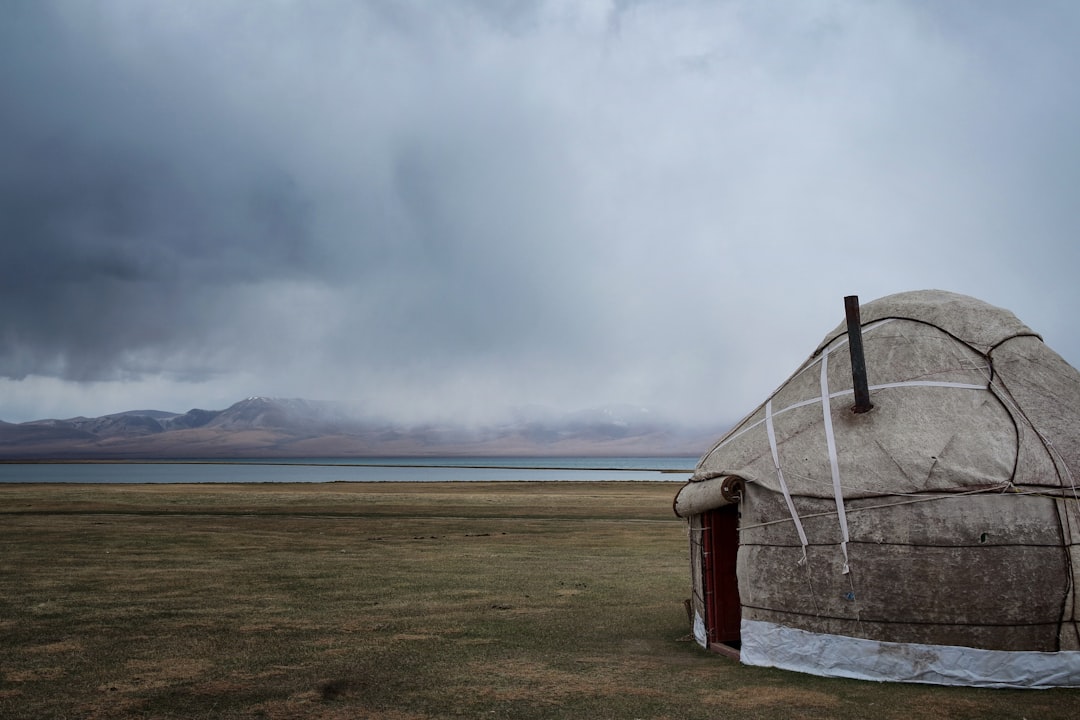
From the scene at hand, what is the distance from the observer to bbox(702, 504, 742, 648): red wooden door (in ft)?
29.5

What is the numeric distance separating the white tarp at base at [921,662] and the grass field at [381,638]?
15 centimetres

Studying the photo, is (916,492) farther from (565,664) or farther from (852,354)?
(565,664)

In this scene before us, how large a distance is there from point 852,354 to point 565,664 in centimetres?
424

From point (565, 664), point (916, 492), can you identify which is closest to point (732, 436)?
point (916, 492)

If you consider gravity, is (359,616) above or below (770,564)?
below

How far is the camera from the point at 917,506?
7.12m

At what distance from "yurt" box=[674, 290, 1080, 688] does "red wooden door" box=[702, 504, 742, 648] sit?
62 millimetres

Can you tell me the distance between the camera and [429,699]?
7008 mm

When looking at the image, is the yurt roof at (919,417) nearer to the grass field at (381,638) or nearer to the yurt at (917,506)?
the yurt at (917,506)

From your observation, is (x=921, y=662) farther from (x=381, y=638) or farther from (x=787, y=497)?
(x=381, y=638)

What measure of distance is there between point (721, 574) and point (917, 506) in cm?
270

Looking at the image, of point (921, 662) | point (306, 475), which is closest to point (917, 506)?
point (921, 662)

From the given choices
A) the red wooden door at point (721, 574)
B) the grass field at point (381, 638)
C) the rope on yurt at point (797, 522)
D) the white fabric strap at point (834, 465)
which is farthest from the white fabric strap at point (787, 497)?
the grass field at point (381, 638)

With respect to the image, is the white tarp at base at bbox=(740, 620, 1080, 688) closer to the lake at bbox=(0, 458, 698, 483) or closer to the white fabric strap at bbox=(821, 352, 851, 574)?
the white fabric strap at bbox=(821, 352, 851, 574)
